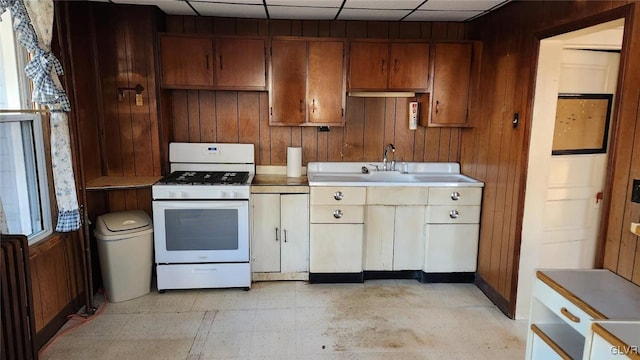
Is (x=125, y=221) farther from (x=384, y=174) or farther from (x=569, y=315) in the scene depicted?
(x=569, y=315)

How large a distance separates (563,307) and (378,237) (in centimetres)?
187

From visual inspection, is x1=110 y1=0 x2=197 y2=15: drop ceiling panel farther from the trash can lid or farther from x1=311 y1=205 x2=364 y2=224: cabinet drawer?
x1=311 y1=205 x2=364 y2=224: cabinet drawer

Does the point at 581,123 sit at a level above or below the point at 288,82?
below

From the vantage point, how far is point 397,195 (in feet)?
11.5

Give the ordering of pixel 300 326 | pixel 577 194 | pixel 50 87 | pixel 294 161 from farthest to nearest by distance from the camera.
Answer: pixel 294 161
pixel 577 194
pixel 300 326
pixel 50 87

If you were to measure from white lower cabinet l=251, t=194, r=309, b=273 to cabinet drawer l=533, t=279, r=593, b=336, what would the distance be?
6.35ft

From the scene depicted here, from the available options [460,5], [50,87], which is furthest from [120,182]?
[460,5]

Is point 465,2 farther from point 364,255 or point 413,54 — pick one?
point 364,255

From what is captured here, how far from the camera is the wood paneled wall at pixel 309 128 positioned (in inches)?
146

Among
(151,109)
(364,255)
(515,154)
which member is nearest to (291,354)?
(364,255)

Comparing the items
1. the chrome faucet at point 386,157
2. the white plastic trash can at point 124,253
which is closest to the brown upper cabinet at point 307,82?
the chrome faucet at point 386,157

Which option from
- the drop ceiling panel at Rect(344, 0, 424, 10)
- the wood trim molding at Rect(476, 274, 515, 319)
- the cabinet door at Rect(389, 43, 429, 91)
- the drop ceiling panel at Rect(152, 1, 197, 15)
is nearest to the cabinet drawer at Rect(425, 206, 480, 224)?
the wood trim molding at Rect(476, 274, 515, 319)

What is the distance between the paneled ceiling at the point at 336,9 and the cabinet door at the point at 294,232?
150cm

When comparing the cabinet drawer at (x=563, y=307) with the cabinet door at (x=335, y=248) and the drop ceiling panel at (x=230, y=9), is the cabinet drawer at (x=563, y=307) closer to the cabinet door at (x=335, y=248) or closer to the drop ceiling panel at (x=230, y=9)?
the cabinet door at (x=335, y=248)
